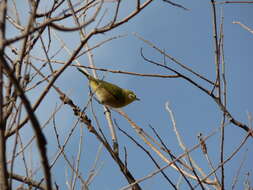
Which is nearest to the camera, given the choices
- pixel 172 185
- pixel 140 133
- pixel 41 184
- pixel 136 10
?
pixel 136 10

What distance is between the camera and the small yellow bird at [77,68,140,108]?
451 centimetres

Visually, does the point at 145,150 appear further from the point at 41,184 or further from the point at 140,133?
the point at 41,184

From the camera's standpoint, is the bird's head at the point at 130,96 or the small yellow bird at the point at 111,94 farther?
the bird's head at the point at 130,96

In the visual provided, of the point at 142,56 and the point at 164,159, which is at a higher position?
the point at 142,56

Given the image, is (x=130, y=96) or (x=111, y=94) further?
(x=130, y=96)

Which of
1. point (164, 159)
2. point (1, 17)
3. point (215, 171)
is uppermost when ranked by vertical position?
point (1, 17)

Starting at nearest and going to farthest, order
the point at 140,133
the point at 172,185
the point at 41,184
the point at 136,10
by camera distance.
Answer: the point at 136,10, the point at 172,185, the point at 41,184, the point at 140,133

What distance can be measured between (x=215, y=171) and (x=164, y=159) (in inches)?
15.4

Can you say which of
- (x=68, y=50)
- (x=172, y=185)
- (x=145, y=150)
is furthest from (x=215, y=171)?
(x=68, y=50)

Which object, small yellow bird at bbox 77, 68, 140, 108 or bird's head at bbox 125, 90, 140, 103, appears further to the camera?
bird's head at bbox 125, 90, 140, 103

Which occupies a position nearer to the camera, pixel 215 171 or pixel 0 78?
pixel 0 78

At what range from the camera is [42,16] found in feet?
9.32

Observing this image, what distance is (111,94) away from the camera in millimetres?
4570

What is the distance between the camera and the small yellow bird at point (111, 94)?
4.51m
